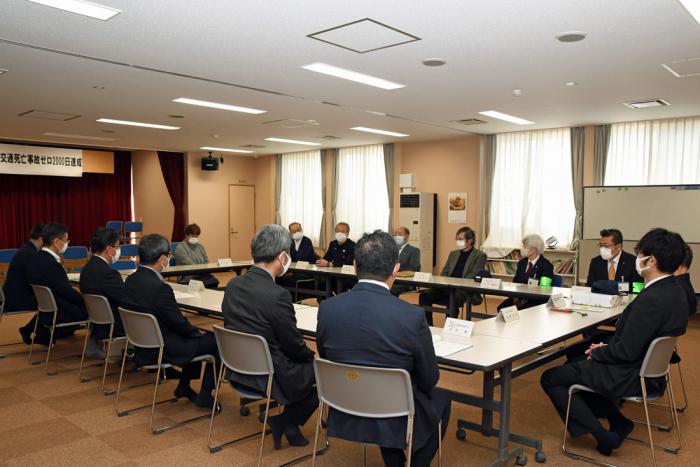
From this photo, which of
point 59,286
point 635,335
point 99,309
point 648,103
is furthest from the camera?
point 648,103

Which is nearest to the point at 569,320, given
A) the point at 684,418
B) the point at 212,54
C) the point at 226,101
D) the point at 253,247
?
the point at 684,418

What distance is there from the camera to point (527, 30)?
3.93 m

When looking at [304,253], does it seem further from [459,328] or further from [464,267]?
[459,328]

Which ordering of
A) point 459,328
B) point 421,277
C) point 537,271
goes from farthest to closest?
point 421,277 < point 537,271 < point 459,328

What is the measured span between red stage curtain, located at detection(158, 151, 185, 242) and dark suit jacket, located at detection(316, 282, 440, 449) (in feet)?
35.9

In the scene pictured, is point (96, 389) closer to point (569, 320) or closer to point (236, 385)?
point (236, 385)

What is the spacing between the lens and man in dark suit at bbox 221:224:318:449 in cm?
305

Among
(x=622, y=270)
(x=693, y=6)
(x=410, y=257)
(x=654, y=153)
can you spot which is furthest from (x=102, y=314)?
(x=654, y=153)

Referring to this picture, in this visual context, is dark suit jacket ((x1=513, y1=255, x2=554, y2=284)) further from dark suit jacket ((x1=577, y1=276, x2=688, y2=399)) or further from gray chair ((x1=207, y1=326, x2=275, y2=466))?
gray chair ((x1=207, y1=326, x2=275, y2=466))

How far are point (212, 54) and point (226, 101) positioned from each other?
1.99 metres

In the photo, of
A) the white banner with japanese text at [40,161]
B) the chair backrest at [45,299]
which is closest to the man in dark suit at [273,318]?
the chair backrest at [45,299]

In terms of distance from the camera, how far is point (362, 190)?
1123 centimetres

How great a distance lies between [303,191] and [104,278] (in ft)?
26.2

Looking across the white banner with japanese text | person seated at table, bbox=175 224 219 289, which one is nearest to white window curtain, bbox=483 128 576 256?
person seated at table, bbox=175 224 219 289
